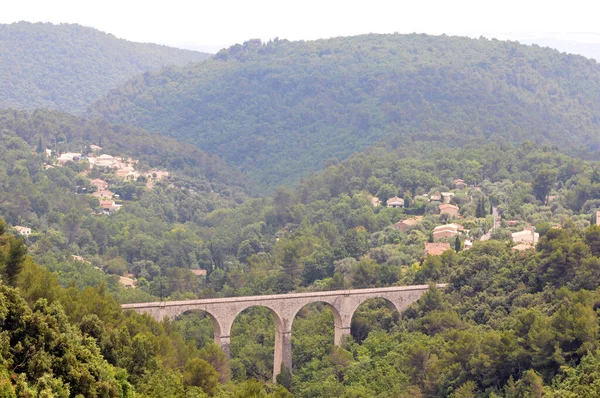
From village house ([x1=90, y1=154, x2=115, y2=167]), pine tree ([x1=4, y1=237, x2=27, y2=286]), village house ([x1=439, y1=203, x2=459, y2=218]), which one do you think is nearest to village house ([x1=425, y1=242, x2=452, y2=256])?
Result: village house ([x1=439, y1=203, x2=459, y2=218])

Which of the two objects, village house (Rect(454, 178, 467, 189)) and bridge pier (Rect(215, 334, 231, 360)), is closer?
bridge pier (Rect(215, 334, 231, 360))

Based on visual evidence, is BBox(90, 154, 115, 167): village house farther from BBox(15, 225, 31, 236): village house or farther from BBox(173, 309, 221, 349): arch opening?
BBox(173, 309, 221, 349): arch opening

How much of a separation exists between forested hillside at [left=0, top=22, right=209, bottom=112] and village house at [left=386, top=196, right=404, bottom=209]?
88.9 metres

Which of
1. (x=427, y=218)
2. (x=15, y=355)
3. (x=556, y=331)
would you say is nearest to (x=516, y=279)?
(x=556, y=331)

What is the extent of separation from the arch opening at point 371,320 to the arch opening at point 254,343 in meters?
3.24

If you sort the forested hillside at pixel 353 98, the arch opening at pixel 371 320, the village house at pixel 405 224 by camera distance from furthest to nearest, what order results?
the forested hillside at pixel 353 98 < the village house at pixel 405 224 < the arch opening at pixel 371 320

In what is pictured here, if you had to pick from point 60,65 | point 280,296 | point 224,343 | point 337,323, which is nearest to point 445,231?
point 337,323

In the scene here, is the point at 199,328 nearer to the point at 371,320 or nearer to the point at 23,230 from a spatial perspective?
the point at 371,320

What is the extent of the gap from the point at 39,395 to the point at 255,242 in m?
47.2

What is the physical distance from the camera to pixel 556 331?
37.3 metres

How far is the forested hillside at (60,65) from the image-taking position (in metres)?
160

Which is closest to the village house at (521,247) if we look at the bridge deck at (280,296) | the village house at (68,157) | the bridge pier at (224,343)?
the bridge deck at (280,296)

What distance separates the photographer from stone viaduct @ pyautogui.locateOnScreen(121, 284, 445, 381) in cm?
4200

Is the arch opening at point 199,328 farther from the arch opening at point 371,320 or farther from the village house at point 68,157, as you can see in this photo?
the village house at point 68,157
